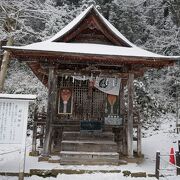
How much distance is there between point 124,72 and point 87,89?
88.6 inches

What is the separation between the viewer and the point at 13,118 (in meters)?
7.84

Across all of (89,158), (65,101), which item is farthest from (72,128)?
(89,158)

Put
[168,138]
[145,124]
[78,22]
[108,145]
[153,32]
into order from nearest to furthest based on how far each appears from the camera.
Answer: [108,145], [78,22], [168,138], [145,124], [153,32]

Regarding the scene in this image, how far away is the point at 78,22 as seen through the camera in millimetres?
11875

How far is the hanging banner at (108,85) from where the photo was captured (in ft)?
39.8

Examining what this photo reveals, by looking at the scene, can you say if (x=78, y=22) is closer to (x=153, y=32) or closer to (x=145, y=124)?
(x=145, y=124)

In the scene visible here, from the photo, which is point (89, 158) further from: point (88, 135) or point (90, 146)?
point (88, 135)

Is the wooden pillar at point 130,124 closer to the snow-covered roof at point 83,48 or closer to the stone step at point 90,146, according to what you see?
the stone step at point 90,146

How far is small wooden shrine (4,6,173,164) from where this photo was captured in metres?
10.3

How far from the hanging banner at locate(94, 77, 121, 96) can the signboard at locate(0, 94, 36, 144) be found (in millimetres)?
4842

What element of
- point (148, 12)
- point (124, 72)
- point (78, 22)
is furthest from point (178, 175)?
point (148, 12)

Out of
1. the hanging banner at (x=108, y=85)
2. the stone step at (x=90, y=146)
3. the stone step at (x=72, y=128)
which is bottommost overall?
the stone step at (x=90, y=146)

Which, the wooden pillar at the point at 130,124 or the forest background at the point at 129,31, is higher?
the forest background at the point at 129,31

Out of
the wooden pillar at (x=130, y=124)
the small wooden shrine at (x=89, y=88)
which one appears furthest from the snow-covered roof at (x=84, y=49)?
the wooden pillar at (x=130, y=124)
